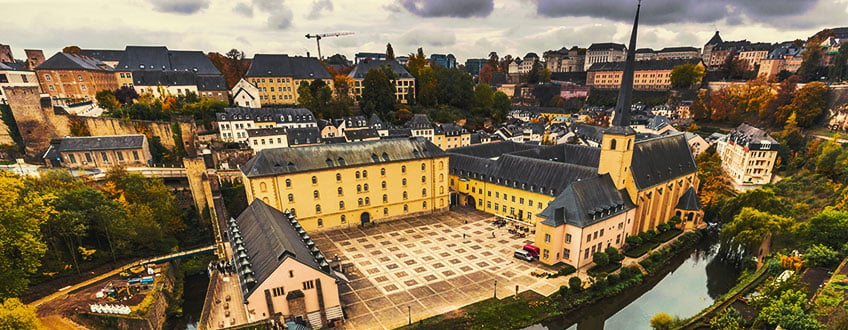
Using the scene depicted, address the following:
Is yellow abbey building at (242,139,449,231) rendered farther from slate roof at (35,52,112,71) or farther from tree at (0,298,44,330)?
slate roof at (35,52,112,71)

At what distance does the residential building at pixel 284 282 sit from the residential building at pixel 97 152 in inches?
1337

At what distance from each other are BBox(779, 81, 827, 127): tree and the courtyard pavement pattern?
66326 millimetres

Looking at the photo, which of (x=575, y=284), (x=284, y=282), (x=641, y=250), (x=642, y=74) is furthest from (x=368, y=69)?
(x=642, y=74)

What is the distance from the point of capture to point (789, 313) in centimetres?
2172

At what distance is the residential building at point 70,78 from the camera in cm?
6419

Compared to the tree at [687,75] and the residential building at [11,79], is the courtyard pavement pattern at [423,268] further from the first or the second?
the tree at [687,75]

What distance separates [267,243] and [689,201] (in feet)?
170

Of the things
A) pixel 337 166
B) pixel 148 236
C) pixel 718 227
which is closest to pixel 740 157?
pixel 718 227

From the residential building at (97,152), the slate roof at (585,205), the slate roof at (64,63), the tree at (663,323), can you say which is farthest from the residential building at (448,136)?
the slate roof at (64,63)

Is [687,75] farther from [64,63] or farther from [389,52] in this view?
[64,63]

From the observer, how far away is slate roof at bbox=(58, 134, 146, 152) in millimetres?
49250

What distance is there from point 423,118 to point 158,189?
170 feet

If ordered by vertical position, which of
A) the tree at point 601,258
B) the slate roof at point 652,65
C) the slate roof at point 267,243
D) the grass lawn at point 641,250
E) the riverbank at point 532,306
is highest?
the slate roof at point 652,65

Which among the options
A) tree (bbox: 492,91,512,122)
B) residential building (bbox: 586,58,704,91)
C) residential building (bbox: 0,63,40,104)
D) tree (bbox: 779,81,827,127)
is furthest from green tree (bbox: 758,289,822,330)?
residential building (bbox: 586,58,704,91)
